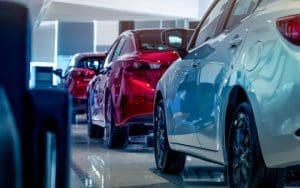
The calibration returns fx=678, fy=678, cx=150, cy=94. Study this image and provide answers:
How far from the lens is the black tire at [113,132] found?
7.89 metres

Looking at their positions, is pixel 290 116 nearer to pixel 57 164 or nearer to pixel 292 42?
pixel 292 42

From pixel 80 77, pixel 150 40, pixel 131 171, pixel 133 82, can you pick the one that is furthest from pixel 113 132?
pixel 80 77

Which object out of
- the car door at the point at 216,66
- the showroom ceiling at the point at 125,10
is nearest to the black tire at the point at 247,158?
the car door at the point at 216,66

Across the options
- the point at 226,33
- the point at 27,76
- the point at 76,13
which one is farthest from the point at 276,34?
the point at 76,13

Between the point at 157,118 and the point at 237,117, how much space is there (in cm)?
239

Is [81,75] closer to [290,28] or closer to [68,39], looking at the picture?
[290,28]

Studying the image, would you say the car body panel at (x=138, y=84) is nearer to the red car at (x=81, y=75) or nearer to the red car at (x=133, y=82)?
the red car at (x=133, y=82)

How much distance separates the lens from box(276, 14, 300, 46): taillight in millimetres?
3389

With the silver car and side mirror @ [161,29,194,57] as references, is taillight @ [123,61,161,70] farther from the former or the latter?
the silver car

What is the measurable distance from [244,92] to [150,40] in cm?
412

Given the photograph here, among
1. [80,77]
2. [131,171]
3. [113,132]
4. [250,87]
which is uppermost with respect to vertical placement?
[250,87]

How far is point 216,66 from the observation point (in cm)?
429

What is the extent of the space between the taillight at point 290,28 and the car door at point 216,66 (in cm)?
44

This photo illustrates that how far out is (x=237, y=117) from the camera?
12.6ft
